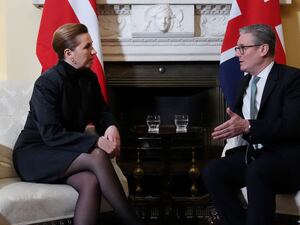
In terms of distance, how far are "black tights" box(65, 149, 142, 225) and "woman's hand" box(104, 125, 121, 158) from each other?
9 cm

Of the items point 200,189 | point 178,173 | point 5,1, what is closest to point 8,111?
point 5,1

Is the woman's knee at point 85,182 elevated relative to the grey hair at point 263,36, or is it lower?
lower

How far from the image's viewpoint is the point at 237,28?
109 inches

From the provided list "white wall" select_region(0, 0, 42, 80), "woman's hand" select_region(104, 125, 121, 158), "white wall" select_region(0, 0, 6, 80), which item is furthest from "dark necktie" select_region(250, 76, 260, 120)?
"white wall" select_region(0, 0, 6, 80)

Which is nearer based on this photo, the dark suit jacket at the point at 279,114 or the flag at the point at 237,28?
the dark suit jacket at the point at 279,114

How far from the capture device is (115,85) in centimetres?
300

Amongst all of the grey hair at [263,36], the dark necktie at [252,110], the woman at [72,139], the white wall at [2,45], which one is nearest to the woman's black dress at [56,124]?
the woman at [72,139]

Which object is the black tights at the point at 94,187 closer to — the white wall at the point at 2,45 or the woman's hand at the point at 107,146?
the woman's hand at the point at 107,146

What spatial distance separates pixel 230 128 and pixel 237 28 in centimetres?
107

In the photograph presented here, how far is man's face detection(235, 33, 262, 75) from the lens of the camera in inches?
82.1

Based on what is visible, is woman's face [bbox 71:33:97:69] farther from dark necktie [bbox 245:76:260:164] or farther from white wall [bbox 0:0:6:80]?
white wall [bbox 0:0:6:80]

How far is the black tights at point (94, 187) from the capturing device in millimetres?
1856

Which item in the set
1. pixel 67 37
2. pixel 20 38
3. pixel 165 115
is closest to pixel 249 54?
pixel 67 37

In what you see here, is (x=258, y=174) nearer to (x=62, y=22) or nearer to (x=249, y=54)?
(x=249, y=54)
